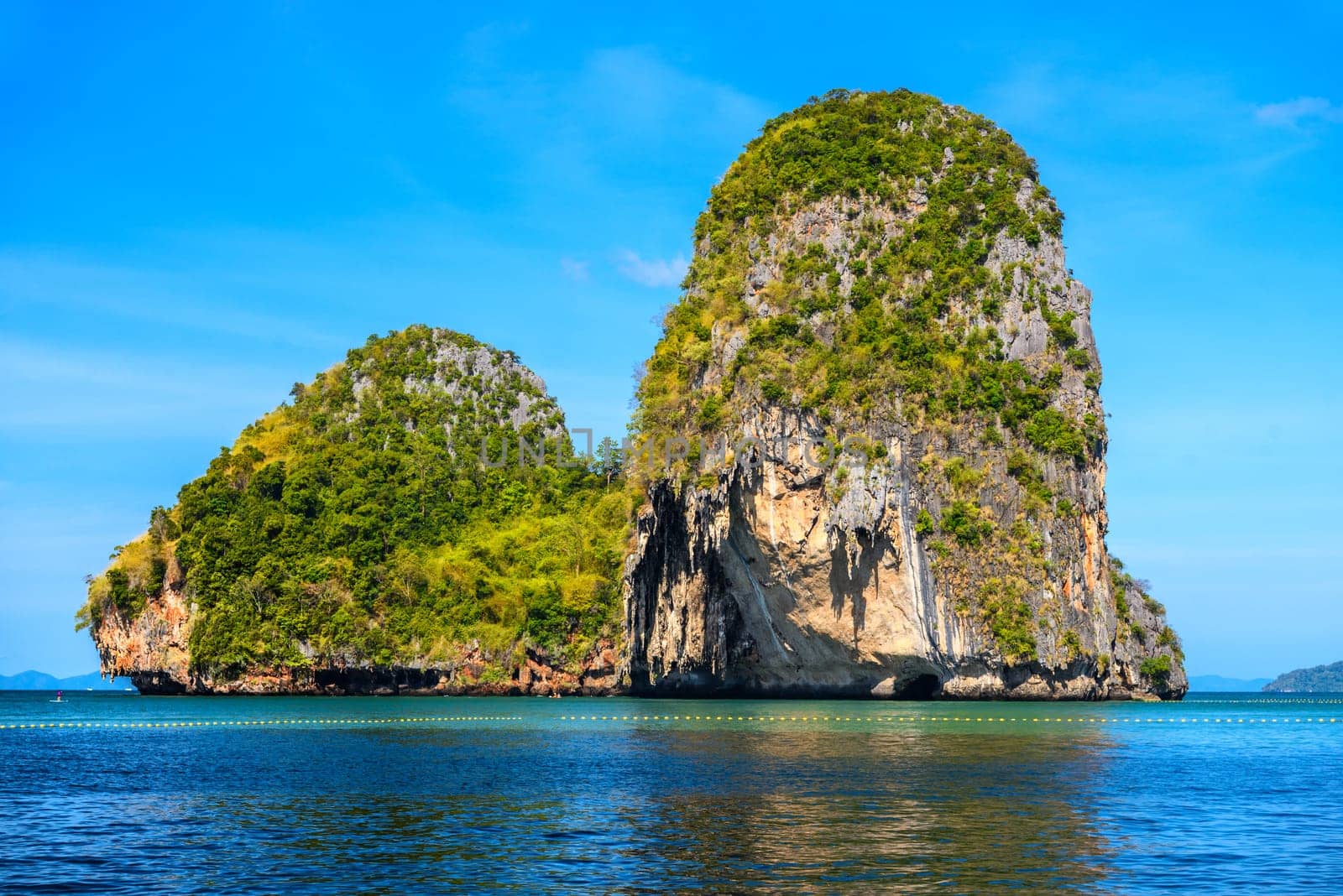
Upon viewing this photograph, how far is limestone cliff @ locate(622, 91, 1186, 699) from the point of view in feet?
218

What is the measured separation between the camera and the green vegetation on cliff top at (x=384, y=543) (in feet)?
289

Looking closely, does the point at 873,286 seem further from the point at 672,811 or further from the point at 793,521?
the point at 672,811

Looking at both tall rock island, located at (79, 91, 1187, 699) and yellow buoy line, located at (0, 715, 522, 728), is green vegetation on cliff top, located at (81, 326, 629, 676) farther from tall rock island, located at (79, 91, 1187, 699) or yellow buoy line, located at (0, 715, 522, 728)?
yellow buoy line, located at (0, 715, 522, 728)

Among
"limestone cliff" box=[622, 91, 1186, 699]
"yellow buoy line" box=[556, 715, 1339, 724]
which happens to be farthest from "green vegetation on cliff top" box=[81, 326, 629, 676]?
"yellow buoy line" box=[556, 715, 1339, 724]

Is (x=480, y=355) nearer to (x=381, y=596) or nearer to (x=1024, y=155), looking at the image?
(x=381, y=596)

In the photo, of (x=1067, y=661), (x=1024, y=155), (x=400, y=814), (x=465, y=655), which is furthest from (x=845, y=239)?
(x=400, y=814)

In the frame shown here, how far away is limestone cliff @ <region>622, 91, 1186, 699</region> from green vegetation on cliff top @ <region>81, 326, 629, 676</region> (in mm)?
14304

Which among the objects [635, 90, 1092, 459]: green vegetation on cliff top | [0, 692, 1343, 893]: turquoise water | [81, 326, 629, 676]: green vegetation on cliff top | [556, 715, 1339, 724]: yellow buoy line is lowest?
[556, 715, 1339, 724]: yellow buoy line

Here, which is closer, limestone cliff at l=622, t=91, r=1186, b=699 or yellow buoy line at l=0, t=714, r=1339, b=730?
yellow buoy line at l=0, t=714, r=1339, b=730

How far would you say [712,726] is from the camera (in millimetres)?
43156

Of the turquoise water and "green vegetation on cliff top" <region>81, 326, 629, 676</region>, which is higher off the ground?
"green vegetation on cliff top" <region>81, 326, 629, 676</region>

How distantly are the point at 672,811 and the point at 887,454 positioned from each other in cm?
4854

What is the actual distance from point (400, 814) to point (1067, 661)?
170 ft

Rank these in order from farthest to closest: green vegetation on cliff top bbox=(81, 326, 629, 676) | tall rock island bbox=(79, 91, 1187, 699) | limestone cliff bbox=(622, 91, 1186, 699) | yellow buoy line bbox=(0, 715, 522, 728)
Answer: green vegetation on cliff top bbox=(81, 326, 629, 676)
tall rock island bbox=(79, 91, 1187, 699)
limestone cliff bbox=(622, 91, 1186, 699)
yellow buoy line bbox=(0, 715, 522, 728)
